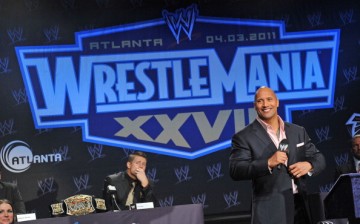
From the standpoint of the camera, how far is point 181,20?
309 inches

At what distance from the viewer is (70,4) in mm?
7672

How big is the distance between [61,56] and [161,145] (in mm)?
1488

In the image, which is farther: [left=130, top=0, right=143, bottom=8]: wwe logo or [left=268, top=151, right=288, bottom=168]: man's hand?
[left=130, top=0, right=143, bottom=8]: wwe logo

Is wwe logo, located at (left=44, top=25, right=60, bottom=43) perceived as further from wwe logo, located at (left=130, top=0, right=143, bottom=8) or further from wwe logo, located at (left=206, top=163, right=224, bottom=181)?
wwe logo, located at (left=206, top=163, right=224, bottom=181)

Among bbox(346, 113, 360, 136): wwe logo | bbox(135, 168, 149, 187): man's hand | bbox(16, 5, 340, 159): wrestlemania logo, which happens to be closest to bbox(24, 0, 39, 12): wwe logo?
bbox(16, 5, 340, 159): wrestlemania logo

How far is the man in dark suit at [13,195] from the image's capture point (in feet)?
22.0

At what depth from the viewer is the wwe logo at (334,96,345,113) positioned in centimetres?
806

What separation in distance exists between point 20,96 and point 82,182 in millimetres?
1153

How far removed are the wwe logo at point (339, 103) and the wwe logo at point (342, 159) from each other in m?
0.54

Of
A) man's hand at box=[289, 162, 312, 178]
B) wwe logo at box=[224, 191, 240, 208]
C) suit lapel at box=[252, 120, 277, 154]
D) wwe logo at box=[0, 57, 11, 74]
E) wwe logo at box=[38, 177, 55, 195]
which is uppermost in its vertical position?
wwe logo at box=[0, 57, 11, 74]

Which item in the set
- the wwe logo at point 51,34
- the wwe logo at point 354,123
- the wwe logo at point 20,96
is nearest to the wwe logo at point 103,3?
the wwe logo at point 51,34

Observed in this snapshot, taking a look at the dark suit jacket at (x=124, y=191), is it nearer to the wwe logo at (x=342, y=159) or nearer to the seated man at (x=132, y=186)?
the seated man at (x=132, y=186)

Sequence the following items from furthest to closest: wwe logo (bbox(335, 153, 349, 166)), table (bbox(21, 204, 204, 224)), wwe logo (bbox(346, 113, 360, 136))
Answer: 1. wwe logo (bbox(346, 113, 360, 136))
2. wwe logo (bbox(335, 153, 349, 166))
3. table (bbox(21, 204, 204, 224))

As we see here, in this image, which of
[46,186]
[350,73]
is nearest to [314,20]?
[350,73]
